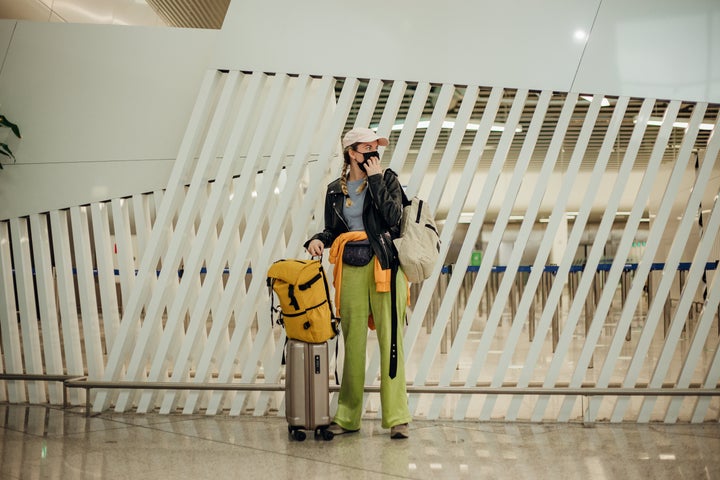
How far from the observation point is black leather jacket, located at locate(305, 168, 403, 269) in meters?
3.59

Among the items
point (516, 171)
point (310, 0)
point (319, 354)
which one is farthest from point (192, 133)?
point (516, 171)

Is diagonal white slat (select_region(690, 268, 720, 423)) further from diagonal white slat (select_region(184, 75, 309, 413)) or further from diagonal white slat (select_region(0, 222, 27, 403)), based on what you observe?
diagonal white slat (select_region(0, 222, 27, 403))

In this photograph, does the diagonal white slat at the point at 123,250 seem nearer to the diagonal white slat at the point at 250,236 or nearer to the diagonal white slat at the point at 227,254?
the diagonal white slat at the point at 227,254

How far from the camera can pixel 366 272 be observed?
373 cm

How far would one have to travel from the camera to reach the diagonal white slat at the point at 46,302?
458cm

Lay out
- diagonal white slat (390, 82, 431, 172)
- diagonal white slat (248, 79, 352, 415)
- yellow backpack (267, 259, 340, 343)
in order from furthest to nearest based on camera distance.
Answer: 1. diagonal white slat (248, 79, 352, 415)
2. diagonal white slat (390, 82, 431, 172)
3. yellow backpack (267, 259, 340, 343)

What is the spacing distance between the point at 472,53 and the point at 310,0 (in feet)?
3.20

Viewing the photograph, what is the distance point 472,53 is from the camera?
4.10 m

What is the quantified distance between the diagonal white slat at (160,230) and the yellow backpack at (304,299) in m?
0.99

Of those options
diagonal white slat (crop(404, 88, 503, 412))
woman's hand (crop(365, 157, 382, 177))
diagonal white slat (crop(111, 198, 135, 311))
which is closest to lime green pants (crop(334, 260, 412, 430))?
diagonal white slat (crop(404, 88, 503, 412))

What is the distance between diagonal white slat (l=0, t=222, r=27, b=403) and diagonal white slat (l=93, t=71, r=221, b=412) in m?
0.65

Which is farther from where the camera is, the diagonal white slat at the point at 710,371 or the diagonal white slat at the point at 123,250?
the diagonal white slat at the point at 123,250

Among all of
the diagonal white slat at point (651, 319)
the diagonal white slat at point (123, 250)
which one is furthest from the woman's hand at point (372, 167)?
the diagonal white slat at point (123, 250)

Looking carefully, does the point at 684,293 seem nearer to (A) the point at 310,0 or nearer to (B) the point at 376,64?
(B) the point at 376,64
